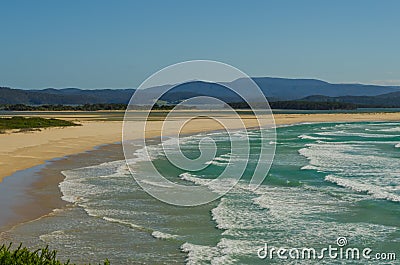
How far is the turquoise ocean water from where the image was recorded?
10.2 meters

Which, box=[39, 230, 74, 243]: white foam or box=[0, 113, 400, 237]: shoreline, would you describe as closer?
box=[39, 230, 74, 243]: white foam

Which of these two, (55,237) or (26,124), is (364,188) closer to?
(55,237)

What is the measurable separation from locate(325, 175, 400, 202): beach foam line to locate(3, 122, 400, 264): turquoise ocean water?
0.03 metres

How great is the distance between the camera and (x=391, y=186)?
17375mm

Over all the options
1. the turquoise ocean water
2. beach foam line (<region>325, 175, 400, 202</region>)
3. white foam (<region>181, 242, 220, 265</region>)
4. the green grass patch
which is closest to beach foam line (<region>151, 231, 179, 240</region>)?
the turquoise ocean water

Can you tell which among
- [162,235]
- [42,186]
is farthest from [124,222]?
[42,186]

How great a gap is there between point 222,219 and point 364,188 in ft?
19.3

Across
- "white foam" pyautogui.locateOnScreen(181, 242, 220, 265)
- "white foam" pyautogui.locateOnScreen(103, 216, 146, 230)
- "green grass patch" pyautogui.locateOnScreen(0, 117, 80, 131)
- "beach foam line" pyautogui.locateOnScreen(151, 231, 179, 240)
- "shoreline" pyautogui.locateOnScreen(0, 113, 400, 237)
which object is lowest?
"white foam" pyautogui.locateOnScreen(181, 242, 220, 265)

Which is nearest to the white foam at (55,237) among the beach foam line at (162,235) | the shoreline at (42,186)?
the shoreline at (42,186)

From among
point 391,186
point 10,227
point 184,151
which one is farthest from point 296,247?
point 184,151

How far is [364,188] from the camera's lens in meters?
16.7

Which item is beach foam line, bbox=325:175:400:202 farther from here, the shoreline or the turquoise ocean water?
the shoreline

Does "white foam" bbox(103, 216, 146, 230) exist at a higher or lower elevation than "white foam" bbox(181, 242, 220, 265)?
higher

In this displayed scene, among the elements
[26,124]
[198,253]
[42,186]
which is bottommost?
[198,253]
